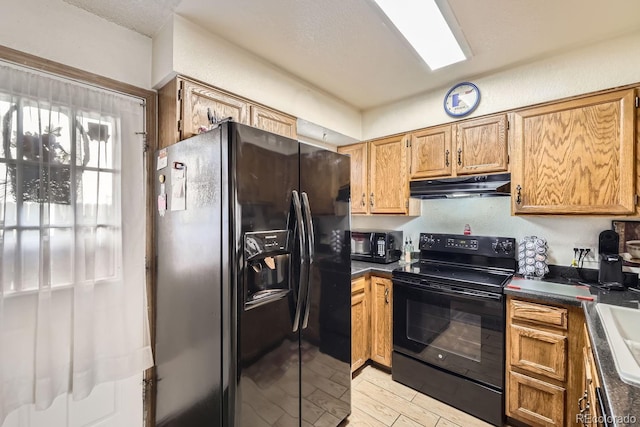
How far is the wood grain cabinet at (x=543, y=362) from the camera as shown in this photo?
1.66 m

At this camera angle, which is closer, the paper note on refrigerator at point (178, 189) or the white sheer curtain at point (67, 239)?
the white sheer curtain at point (67, 239)

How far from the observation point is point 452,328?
2.06 metres

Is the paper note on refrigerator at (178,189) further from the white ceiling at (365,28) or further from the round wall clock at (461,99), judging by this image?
the round wall clock at (461,99)

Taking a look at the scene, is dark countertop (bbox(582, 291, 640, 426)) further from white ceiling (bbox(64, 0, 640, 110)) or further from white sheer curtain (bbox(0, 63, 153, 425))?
white sheer curtain (bbox(0, 63, 153, 425))

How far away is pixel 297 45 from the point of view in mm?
1830

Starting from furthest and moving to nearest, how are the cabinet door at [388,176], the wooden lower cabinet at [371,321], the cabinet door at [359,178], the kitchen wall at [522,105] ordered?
the cabinet door at [359,178] → the cabinet door at [388,176] → the wooden lower cabinet at [371,321] → the kitchen wall at [522,105]

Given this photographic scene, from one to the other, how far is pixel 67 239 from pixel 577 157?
308cm

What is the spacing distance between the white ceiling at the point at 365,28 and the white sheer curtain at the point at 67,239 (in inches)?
23.7

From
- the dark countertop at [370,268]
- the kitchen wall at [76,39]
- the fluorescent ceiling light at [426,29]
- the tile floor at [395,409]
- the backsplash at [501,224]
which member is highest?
the fluorescent ceiling light at [426,29]

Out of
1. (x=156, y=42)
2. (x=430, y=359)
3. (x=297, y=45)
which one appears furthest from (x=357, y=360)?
(x=156, y=42)

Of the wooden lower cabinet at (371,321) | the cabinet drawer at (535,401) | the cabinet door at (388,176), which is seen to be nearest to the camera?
the cabinet drawer at (535,401)

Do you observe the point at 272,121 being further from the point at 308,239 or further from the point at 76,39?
the point at 76,39

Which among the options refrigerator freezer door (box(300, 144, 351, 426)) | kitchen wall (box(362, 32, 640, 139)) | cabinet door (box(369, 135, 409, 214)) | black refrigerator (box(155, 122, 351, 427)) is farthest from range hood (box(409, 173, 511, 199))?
black refrigerator (box(155, 122, 351, 427))

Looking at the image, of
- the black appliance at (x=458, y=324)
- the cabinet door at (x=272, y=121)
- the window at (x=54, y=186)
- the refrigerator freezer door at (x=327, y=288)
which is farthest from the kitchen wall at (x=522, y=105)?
the window at (x=54, y=186)
